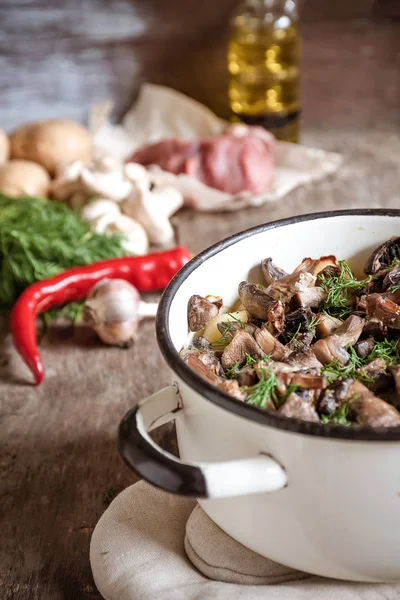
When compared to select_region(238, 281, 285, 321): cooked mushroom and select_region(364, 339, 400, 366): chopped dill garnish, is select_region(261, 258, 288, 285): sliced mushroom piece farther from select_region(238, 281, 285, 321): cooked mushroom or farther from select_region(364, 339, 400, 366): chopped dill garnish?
select_region(364, 339, 400, 366): chopped dill garnish

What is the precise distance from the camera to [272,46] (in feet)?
6.73

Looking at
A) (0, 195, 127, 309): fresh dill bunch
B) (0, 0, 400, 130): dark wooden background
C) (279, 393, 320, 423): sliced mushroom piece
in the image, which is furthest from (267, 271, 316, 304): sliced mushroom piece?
(0, 0, 400, 130): dark wooden background

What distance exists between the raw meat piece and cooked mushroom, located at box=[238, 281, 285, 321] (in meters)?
0.97

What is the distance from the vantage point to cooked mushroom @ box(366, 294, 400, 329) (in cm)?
82

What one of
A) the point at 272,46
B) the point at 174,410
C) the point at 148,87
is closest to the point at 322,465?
the point at 174,410

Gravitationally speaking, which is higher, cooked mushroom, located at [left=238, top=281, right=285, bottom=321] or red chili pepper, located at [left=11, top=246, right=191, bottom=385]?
cooked mushroom, located at [left=238, top=281, right=285, bottom=321]

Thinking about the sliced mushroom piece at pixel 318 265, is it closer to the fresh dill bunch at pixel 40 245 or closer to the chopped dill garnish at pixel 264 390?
the chopped dill garnish at pixel 264 390

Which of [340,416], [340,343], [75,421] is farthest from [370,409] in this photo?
[75,421]

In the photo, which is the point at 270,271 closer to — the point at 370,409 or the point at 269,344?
the point at 269,344

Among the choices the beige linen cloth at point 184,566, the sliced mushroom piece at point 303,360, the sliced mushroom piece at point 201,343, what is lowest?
the beige linen cloth at point 184,566

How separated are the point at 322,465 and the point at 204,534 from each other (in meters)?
0.23

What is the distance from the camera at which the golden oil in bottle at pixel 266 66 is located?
2.04 m

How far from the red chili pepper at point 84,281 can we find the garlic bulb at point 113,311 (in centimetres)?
10

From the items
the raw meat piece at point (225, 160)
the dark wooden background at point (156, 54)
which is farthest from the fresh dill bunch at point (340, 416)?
the dark wooden background at point (156, 54)
